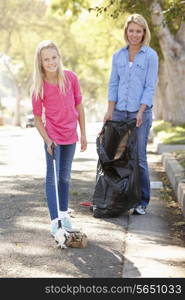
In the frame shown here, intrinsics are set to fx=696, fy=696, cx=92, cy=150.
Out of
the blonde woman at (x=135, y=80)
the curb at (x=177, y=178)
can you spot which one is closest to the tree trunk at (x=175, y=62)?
the curb at (x=177, y=178)

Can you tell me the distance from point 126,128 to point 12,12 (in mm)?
38273

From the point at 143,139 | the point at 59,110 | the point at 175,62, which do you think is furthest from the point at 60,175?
the point at 175,62

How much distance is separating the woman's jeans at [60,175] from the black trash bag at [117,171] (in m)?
0.77

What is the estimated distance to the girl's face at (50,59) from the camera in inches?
237

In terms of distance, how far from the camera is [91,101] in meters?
87.2

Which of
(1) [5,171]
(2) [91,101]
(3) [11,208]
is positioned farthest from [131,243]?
(2) [91,101]

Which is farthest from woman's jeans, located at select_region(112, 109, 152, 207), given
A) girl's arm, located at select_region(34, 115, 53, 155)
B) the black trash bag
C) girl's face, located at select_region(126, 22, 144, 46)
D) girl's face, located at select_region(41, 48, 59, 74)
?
girl's face, located at select_region(41, 48, 59, 74)

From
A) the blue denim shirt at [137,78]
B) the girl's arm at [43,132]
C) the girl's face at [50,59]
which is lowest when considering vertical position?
the girl's arm at [43,132]

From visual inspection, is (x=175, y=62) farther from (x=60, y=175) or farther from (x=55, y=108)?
(x=55, y=108)

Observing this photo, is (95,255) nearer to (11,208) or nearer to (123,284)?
(123,284)

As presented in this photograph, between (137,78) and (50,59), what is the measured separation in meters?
1.50

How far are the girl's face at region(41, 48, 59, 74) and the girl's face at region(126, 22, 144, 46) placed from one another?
1357 millimetres

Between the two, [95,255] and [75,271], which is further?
[95,255]

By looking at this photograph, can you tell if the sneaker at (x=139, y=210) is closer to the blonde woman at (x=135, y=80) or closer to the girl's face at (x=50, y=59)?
the blonde woman at (x=135, y=80)
